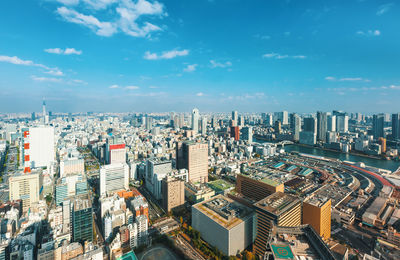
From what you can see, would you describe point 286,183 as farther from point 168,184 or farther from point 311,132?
point 311,132

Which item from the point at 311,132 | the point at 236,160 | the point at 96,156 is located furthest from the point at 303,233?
the point at 311,132

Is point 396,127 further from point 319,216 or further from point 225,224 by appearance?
point 225,224

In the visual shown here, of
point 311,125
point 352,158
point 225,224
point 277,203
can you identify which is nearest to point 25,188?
point 225,224

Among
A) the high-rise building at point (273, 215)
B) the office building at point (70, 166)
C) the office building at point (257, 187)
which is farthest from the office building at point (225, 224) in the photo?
the office building at point (70, 166)

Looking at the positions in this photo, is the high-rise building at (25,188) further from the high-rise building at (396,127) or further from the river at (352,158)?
the high-rise building at (396,127)

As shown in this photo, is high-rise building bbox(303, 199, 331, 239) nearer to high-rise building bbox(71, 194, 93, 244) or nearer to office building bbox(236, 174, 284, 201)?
office building bbox(236, 174, 284, 201)

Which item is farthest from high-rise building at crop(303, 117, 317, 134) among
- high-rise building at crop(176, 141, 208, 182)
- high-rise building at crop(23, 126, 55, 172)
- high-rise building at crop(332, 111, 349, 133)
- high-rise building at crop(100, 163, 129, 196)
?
high-rise building at crop(23, 126, 55, 172)
